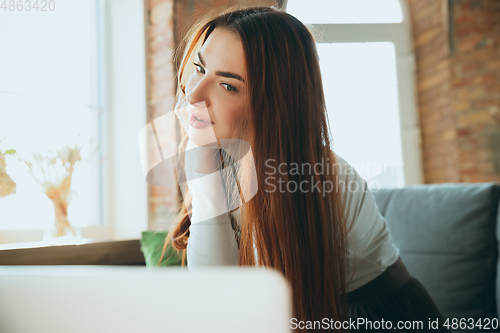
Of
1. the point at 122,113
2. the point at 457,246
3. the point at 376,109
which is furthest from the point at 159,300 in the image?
the point at 376,109

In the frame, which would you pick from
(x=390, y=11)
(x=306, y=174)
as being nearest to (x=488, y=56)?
(x=390, y=11)

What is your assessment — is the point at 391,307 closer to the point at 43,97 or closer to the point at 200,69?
the point at 200,69

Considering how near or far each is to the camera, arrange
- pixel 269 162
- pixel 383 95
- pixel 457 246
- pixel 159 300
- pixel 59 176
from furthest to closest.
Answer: pixel 383 95 < pixel 457 246 < pixel 59 176 < pixel 269 162 < pixel 159 300

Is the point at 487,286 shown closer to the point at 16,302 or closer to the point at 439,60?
the point at 16,302

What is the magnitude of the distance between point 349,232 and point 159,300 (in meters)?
0.57

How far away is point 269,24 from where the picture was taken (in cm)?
59

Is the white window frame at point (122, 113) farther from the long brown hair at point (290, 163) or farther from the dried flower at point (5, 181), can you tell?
the long brown hair at point (290, 163)

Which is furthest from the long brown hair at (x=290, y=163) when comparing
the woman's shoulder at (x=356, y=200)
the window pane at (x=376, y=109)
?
the window pane at (x=376, y=109)

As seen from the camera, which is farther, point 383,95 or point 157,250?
point 383,95

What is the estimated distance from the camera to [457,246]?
1043mm

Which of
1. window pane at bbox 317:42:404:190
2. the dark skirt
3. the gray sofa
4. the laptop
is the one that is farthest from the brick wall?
the laptop

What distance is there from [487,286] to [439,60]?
198 centimetres

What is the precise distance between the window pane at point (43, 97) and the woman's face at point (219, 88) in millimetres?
338

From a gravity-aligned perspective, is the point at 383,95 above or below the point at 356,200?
above
